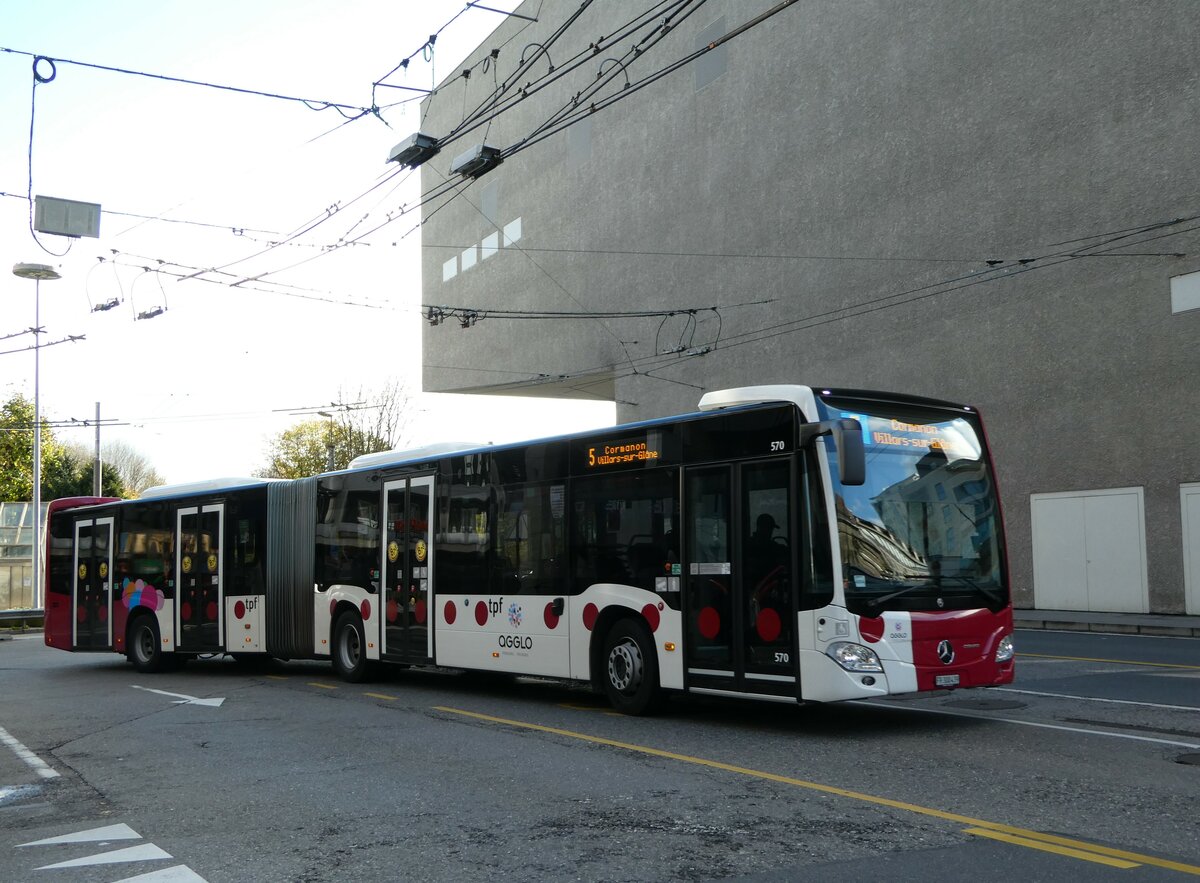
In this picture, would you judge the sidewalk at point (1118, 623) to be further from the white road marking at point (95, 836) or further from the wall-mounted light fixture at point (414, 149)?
the white road marking at point (95, 836)

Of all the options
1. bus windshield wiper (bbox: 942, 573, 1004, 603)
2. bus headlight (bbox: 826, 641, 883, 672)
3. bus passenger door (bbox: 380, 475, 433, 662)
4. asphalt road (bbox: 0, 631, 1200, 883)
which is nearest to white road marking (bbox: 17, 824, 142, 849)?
asphalt road (bbox: 0, 631, 1200, 883)

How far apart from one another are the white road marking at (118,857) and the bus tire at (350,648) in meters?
9.47

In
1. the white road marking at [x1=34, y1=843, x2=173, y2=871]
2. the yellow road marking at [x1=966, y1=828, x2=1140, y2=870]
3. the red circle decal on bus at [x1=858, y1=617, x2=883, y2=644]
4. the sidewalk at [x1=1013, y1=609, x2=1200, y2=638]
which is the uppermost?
the red circle decal on bus at [x1=858, y1=617, x2=883, y2=644]

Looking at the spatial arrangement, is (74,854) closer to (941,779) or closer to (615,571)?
(941,779)

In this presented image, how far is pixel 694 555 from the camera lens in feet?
36.1

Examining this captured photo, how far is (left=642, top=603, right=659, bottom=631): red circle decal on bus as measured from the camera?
447 inches

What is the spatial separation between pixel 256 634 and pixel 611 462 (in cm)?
859

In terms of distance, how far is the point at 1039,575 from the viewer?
91.6ft

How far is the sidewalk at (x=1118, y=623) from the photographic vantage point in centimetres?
2256

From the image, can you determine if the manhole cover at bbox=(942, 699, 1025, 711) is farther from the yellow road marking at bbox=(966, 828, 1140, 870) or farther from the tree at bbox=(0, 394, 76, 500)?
the tree at bbox=(0, 394, 76, 500)

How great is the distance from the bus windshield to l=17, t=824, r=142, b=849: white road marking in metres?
5.56

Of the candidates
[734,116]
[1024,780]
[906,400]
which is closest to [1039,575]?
[734,116]

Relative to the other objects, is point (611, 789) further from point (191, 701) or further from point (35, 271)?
point (35, 271)

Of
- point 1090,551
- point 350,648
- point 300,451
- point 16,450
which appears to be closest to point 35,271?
point 350,648
